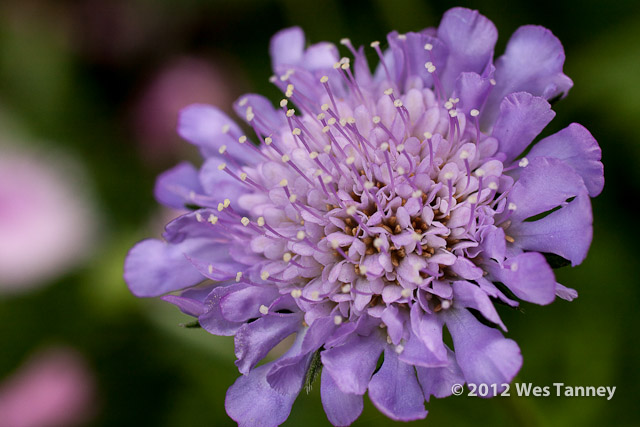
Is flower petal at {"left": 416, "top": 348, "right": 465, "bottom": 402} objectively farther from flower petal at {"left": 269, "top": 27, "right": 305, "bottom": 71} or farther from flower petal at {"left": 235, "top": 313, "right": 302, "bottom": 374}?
flower petal at {"left": 269, "top": 27, "right": 305, "bottom": 71}

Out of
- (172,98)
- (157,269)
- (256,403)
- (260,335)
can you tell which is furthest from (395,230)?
(172,98)

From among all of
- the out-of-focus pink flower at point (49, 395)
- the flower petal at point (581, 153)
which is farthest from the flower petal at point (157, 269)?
the out-of-focus pink flower at point (49, 395)

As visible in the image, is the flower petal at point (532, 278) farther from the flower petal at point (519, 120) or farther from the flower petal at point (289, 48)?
the flower petal at point (289, 48)

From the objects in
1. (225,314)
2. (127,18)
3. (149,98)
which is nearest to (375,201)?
(225,314)

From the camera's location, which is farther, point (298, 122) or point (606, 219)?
point (606, 219)

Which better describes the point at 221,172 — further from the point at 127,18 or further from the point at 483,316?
the point at 127,18

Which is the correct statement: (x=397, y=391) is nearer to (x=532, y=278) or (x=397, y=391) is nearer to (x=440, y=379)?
(x=440, y=379)
